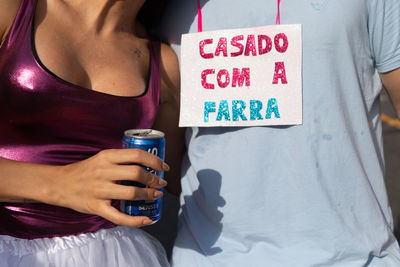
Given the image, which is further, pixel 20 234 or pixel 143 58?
pixel 143 58

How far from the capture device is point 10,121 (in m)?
1.30

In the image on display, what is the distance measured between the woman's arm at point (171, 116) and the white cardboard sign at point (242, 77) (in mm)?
119

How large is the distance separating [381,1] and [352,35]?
11cm

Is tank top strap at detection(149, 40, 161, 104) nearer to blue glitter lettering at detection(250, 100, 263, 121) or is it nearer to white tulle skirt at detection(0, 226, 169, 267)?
blue glitter lettering at detection(250, 100, 263, 121)

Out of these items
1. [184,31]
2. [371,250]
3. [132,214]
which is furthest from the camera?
[184,31]

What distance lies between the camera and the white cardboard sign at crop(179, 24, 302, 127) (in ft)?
4.36

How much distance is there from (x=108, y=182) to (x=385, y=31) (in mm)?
805

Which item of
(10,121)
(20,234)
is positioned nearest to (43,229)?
(20,234)

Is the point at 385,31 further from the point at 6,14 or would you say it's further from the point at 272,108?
the point at 6,14

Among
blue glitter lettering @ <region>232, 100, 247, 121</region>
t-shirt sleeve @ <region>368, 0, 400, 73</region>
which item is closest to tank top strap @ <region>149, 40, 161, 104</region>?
blue glitter lettering @ <region>232, 100, 247, 121</region>

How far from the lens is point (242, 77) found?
4.52 feet

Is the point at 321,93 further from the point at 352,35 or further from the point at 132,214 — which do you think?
the point at 132,214

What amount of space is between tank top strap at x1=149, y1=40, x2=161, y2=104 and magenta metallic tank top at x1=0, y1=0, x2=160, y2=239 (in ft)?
0.11

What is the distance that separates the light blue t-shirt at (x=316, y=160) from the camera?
1.29 metres
